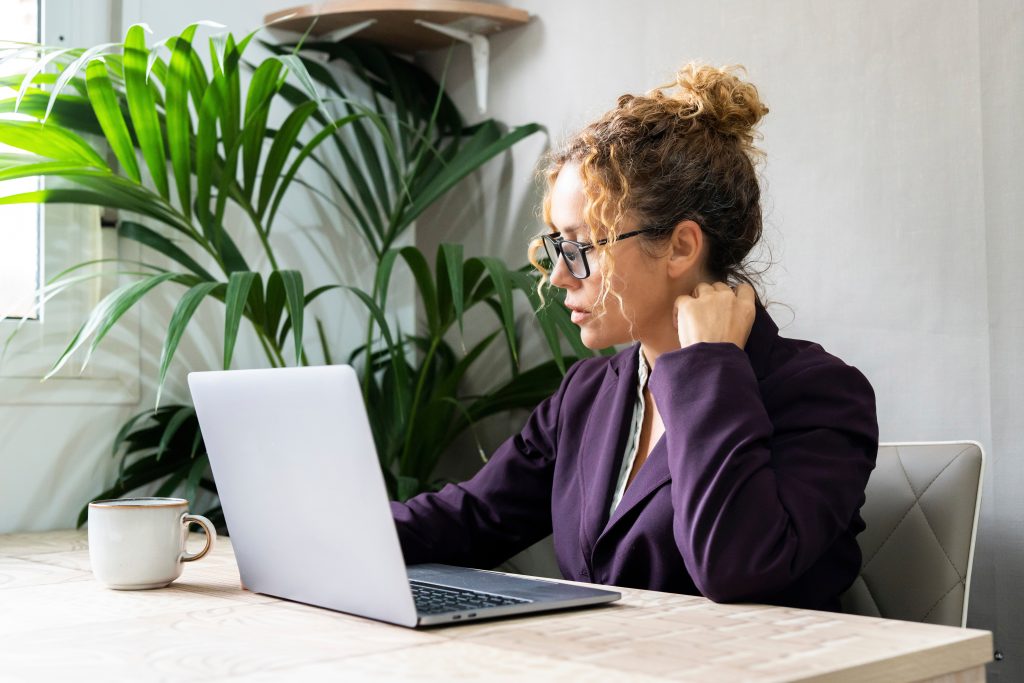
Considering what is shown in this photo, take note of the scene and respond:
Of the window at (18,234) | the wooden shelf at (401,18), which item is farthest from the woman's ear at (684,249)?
the window at (18,234)

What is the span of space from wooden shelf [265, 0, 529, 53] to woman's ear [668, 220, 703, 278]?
3.74 feet

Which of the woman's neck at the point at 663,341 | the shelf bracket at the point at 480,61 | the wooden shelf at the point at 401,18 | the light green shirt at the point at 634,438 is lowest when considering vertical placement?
the light green shirt at the point at 634,438

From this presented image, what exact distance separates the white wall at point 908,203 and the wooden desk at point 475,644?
0.83 meters

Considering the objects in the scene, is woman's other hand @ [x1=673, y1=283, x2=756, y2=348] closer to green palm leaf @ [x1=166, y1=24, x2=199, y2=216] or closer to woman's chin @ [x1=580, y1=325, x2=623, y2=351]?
woman's chin @ [x1=580, y1=325, x2=623, y2=351]

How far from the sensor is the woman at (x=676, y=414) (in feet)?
3.83

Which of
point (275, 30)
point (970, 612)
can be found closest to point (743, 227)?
point (970, 612)

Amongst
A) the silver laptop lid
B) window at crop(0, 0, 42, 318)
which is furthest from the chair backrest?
window at crop(0, 0, 42, 318)

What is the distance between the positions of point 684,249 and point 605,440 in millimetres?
278

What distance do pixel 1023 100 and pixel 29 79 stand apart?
1497 mm

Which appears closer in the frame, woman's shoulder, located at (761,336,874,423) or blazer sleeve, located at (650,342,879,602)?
blazer sleeve, located at (650,342,879,602)

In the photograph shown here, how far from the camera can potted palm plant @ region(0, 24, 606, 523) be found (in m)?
1.90

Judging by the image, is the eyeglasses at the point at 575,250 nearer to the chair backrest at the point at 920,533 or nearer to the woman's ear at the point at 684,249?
the woman's ear at the point at 684,249

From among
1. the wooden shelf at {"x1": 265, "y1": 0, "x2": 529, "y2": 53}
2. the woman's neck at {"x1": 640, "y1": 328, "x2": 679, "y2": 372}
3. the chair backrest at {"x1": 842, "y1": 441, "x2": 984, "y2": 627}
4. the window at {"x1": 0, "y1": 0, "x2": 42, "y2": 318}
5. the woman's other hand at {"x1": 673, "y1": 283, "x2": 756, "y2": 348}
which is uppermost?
the wooden shelf at {"x1": 265, "y1": 0, "x2": 529, "y2": 53}

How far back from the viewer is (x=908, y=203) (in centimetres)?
183
